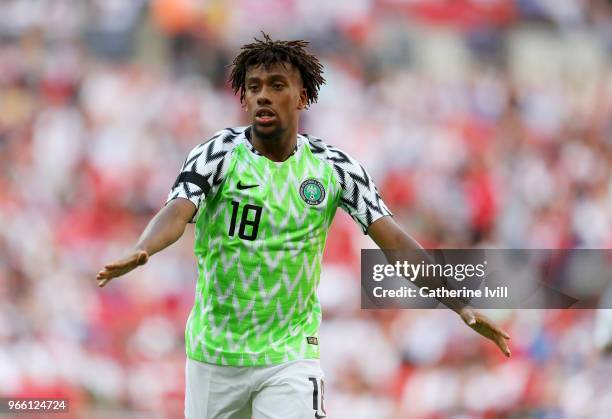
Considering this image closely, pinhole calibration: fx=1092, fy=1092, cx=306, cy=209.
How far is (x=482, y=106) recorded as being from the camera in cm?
1086

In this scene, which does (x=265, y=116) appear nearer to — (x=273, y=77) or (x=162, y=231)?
(x=273, y=77)

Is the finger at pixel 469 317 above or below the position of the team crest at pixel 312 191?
below

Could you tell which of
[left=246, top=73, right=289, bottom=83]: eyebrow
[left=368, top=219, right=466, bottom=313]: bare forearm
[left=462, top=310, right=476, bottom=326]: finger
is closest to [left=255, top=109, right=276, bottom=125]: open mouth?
[left=246, top=73, right=289, bottom=83]: eyebrow

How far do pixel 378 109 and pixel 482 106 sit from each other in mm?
1056

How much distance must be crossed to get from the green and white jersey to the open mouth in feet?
0.51

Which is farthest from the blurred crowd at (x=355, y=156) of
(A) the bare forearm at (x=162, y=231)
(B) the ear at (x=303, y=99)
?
(A) the bare forearm at (x=162, y=231)

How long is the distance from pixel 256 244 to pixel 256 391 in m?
0.63

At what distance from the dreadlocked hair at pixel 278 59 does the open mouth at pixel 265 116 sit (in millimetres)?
200

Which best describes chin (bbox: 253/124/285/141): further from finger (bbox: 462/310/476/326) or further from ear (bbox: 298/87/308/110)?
finger (bbox: 462/310/476/326)

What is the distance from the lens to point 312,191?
468cm

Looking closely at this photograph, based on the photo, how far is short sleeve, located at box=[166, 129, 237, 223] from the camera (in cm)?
447

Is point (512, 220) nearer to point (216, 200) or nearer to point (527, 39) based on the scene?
point (527, 39)

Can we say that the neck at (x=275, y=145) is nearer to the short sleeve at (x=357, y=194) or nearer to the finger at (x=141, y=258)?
the short sleeve at (x=357, y=194)

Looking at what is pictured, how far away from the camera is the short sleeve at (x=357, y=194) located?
476 cm
